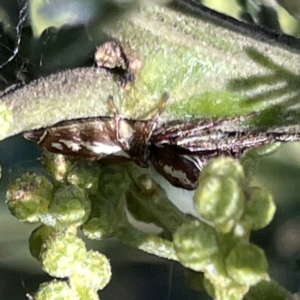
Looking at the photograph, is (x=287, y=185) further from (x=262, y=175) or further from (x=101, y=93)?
(x=101, y=93)

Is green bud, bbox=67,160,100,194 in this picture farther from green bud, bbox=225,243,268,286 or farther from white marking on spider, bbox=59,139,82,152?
green bud, bbox=225,243,268,286

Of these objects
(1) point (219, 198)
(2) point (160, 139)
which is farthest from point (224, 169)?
(2) point (160, 139)

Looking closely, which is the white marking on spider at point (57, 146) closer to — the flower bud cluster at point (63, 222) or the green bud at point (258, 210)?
the flower bud cluster at point (63, 222)

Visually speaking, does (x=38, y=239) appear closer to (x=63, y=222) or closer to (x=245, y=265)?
(x=63, y=222)

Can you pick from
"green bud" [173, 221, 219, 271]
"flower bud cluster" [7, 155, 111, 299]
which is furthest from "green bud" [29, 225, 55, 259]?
"green bud" [173, 221, 219, 271]

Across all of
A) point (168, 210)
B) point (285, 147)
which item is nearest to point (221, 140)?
point (168, 210)

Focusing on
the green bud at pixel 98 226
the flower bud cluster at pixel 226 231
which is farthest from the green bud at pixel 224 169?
the green bud at pixel 98 226
